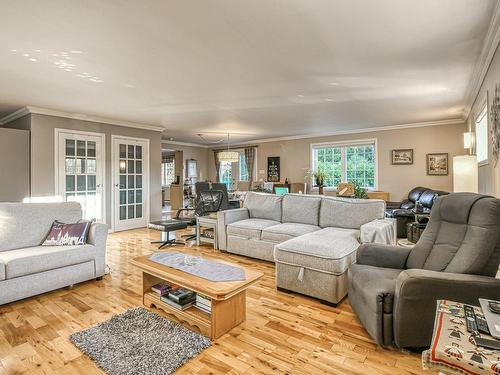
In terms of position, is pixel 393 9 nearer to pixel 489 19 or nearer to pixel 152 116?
pixel 489 19

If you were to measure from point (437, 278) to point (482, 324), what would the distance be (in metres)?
0.71

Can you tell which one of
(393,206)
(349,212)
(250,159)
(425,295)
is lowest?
(425,295)

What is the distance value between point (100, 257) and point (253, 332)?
2058 millimetres

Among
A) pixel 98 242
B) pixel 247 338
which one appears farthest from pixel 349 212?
pixel 98 242

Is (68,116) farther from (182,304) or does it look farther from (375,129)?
(375,129)

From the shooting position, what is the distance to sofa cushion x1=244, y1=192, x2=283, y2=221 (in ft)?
14.0

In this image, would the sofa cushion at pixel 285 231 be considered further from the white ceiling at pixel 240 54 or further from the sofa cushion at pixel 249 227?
the white ceiling at pixel 240 54

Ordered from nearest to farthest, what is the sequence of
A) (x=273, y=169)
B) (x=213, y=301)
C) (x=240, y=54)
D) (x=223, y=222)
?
(x=213, y=301)
(x=240, y=54)
(x=223, y=222)
(x=273, y=169)

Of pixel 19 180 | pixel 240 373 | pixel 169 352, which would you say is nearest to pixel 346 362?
pixel 240 373

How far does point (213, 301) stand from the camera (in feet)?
6.58

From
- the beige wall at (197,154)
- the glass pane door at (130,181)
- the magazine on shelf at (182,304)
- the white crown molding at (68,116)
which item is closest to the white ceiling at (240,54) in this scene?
the white crown molding at (68,116)

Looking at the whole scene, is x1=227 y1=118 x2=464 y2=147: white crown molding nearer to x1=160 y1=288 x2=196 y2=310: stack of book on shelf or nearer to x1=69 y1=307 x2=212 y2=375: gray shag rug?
x1=160 y1=288 x2=196 y2=310: stack of book on shelf

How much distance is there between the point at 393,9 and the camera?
6.85 ft

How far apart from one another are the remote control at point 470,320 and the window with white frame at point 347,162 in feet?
20.9
